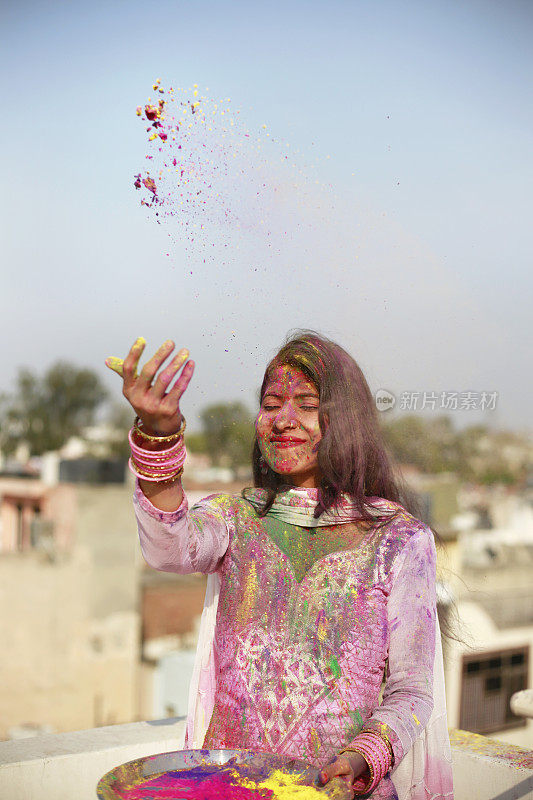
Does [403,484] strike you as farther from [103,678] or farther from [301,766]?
[103,678]

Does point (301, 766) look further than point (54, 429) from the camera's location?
No

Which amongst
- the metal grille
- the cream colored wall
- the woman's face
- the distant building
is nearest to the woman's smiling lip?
the woman's face

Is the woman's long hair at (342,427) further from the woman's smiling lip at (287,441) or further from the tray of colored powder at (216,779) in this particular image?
the tray of colored powder at (216,779)

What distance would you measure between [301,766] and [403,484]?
93cm

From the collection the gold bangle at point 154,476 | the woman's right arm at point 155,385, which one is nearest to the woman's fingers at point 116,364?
the woman's right arm at point 155,385

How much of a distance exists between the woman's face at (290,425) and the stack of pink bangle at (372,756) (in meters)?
0.73

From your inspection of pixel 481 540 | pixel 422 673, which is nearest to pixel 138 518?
pixel 422 673

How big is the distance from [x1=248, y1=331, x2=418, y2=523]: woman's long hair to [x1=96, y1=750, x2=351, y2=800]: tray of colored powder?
0.68m

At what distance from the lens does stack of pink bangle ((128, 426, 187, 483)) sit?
2.01m

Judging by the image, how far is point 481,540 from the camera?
19.8 meters

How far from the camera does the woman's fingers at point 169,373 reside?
1931mm

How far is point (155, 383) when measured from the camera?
6.34ft

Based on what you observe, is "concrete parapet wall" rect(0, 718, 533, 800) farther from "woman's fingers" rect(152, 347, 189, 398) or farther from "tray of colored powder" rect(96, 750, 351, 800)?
"woman's fingers" rect(152, 347, 189, 398)

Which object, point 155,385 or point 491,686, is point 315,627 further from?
point 491,686
